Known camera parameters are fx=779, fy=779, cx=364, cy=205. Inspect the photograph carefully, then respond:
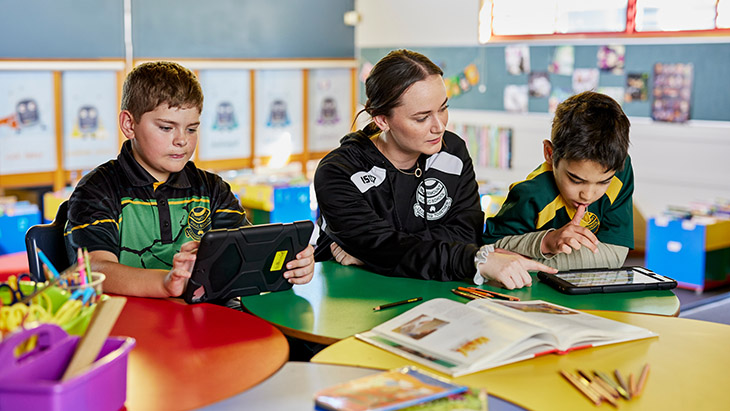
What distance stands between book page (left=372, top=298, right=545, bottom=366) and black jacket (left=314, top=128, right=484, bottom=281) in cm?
40

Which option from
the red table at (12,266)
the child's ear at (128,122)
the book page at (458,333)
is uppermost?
the child's ear at (128,122)

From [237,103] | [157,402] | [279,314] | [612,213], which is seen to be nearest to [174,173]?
[279,314]

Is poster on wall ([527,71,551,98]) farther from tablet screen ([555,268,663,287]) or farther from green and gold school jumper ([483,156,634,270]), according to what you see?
tablet screen ([555,268,663,287])

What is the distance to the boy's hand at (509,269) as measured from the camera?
1878 millimetres

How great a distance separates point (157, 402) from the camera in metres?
1.18

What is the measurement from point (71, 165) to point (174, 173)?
3550 mm

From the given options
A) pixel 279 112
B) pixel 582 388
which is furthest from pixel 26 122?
pixel 582 388

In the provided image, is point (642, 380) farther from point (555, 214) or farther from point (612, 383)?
point (555, 214)

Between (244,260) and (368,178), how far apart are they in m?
0.55

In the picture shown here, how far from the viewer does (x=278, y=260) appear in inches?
71.3

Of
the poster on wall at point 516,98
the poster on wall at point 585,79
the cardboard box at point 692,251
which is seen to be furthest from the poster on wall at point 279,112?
the cardboard box at point 692,251

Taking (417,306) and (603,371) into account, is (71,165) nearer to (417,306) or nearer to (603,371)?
(417,306)

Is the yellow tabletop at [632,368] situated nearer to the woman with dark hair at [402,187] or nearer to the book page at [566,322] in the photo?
the book page at [566,322]

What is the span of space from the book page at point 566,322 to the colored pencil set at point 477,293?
0.14 m
